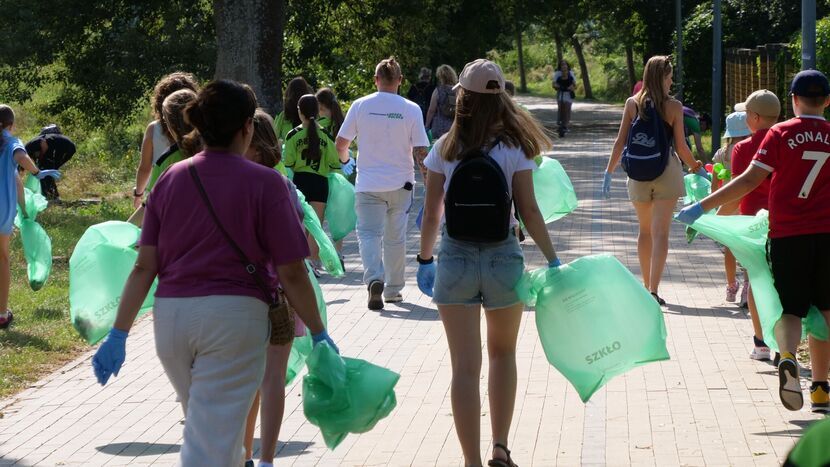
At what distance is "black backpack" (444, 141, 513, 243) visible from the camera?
17.2ft

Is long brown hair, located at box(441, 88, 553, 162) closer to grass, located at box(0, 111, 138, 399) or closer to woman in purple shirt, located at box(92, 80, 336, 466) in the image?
woman in purple shirt, located at box(92, 80, 336, 466)

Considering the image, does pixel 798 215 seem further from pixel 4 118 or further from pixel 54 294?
pixel 54 294

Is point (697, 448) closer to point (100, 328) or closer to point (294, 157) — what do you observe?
point (100, 328)

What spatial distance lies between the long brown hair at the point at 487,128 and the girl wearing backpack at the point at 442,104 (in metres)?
8.61

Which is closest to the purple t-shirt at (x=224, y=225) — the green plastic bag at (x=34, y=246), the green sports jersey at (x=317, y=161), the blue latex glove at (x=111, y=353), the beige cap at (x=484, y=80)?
the blue latex glove at (x=111, y=353)

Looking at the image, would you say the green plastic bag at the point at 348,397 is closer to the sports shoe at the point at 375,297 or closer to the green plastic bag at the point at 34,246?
the sports shoe at the point at 375,297

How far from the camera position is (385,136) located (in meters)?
9.73

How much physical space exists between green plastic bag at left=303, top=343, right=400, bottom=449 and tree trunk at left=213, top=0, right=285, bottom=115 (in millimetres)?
14258

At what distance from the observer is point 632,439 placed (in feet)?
20.2

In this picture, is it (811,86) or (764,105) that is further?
(764,105)

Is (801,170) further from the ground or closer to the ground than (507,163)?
closer to the ground

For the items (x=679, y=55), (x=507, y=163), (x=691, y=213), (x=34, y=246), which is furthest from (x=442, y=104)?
(x=679, y=55)

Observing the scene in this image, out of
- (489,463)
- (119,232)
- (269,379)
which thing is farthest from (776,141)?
(119,232)

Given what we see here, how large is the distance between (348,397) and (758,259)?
113 inches
